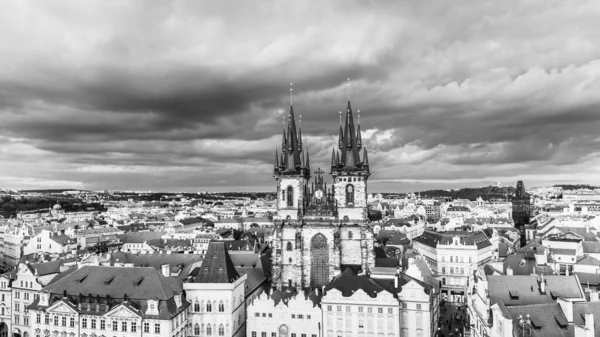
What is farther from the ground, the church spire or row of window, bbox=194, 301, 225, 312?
the church spire

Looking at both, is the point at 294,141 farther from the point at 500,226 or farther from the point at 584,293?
the point at 500,226

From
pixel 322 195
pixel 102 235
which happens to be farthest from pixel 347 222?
pixel 102 235

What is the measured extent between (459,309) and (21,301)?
81759mm

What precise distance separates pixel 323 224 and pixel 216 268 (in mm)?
25647

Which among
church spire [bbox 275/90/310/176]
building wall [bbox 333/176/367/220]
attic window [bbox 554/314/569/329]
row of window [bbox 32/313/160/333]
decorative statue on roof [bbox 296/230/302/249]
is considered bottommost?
row of window [bbox 32/313/160/333]

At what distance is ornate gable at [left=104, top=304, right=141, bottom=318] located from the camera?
66000 millimetres

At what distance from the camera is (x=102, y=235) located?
6870 inches

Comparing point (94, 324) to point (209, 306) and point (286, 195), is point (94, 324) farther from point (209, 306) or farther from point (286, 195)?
point (286, 195)

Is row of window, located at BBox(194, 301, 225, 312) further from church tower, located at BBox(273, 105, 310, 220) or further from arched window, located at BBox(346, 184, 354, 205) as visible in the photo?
arched window, located at BBox(346, 184, 354, 205)

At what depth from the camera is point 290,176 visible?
315ft

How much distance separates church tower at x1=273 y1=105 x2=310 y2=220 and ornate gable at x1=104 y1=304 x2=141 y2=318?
35537 millimetres

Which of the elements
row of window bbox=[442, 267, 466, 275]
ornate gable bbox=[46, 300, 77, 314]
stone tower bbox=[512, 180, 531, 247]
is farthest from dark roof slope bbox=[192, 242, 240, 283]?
stone tower bbox=[512, 180, 531, 247]

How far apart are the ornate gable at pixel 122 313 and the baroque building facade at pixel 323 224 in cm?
3128

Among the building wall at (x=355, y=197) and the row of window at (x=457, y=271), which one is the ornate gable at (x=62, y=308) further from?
the row of window at (x=457, y=271)
